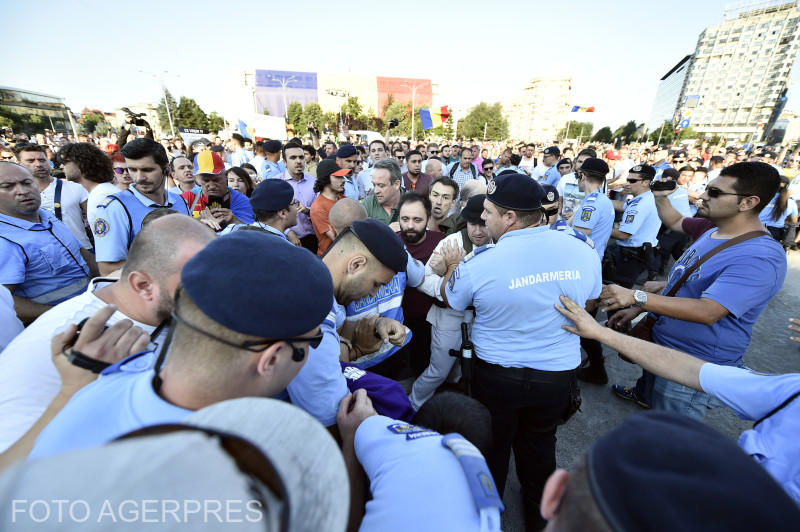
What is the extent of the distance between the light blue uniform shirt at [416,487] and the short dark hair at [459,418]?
289mm

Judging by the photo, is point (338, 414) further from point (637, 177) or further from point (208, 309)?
point (637, 177)

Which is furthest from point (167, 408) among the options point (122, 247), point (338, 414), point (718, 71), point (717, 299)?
point (718, 71)

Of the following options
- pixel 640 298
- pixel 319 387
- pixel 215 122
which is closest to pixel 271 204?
pixel 319 387

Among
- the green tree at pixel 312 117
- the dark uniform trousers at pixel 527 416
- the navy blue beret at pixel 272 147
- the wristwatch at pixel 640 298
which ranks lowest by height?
the dark uniform trousers at pixel 527 416

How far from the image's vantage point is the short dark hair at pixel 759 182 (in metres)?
2.24

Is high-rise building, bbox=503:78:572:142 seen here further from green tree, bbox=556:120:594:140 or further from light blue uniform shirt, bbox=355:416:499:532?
light blue uniform shirt, bbox=355:416:499:532

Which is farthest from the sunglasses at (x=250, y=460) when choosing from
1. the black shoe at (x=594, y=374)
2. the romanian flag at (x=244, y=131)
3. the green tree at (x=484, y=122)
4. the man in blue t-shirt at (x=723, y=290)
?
the green tree at (x=484, y=122)

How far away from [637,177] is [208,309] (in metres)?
5.52

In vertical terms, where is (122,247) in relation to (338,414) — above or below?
above

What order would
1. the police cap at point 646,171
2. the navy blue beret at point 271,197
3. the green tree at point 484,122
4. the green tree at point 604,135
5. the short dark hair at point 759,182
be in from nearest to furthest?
the short dark hair at point 759,182 < the navy blue beret at point 271,197 < the police cap at point 646,171 < the green tree at point 484,122 < the green tree at point 604,135

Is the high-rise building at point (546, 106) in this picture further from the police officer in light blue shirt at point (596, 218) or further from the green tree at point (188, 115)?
the police officer in light blue shirt at point (596, 218)

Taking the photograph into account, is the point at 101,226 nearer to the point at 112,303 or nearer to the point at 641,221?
the point at 112,303

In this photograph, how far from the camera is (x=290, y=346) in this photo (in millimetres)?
1037

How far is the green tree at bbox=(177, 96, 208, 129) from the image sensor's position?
48.0m
